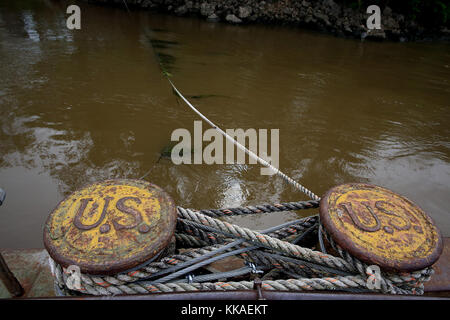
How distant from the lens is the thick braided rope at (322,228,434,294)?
112 cm

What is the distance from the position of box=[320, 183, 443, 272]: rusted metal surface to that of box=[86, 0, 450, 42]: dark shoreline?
1097cm

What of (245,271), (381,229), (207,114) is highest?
(207,114)

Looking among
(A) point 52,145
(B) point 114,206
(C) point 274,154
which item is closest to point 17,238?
(A) point 52,145

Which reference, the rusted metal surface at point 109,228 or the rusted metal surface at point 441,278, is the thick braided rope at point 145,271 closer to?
the rusted metal surface at point 109,228

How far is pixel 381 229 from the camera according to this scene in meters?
1.19

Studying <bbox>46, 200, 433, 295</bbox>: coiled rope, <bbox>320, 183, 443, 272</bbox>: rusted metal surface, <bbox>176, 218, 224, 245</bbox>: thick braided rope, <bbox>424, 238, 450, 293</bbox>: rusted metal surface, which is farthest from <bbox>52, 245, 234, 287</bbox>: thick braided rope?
<bbox>424, 238, 450, 293</bbox>: rusted metal surface

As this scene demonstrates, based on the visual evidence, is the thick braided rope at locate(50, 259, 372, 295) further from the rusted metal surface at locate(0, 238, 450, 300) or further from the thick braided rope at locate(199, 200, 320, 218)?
the thick braided rope at locate(199, 200, 320, 218)

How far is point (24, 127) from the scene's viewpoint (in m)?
3.37

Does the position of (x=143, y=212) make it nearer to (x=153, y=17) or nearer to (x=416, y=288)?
(x=416, y=288)

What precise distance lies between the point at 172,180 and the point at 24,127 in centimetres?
218

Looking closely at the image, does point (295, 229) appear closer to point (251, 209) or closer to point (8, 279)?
point (251, 209)

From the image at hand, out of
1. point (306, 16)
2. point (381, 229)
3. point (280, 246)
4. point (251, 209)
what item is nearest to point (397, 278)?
point (381, 229)

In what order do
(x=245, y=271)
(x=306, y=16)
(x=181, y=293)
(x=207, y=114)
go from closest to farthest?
1. (x=181, y=293)
2. (x=245, y=271)
3. (x=207, y=114)
4. (x=306, y=16)

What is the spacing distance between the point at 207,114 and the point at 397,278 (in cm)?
333
